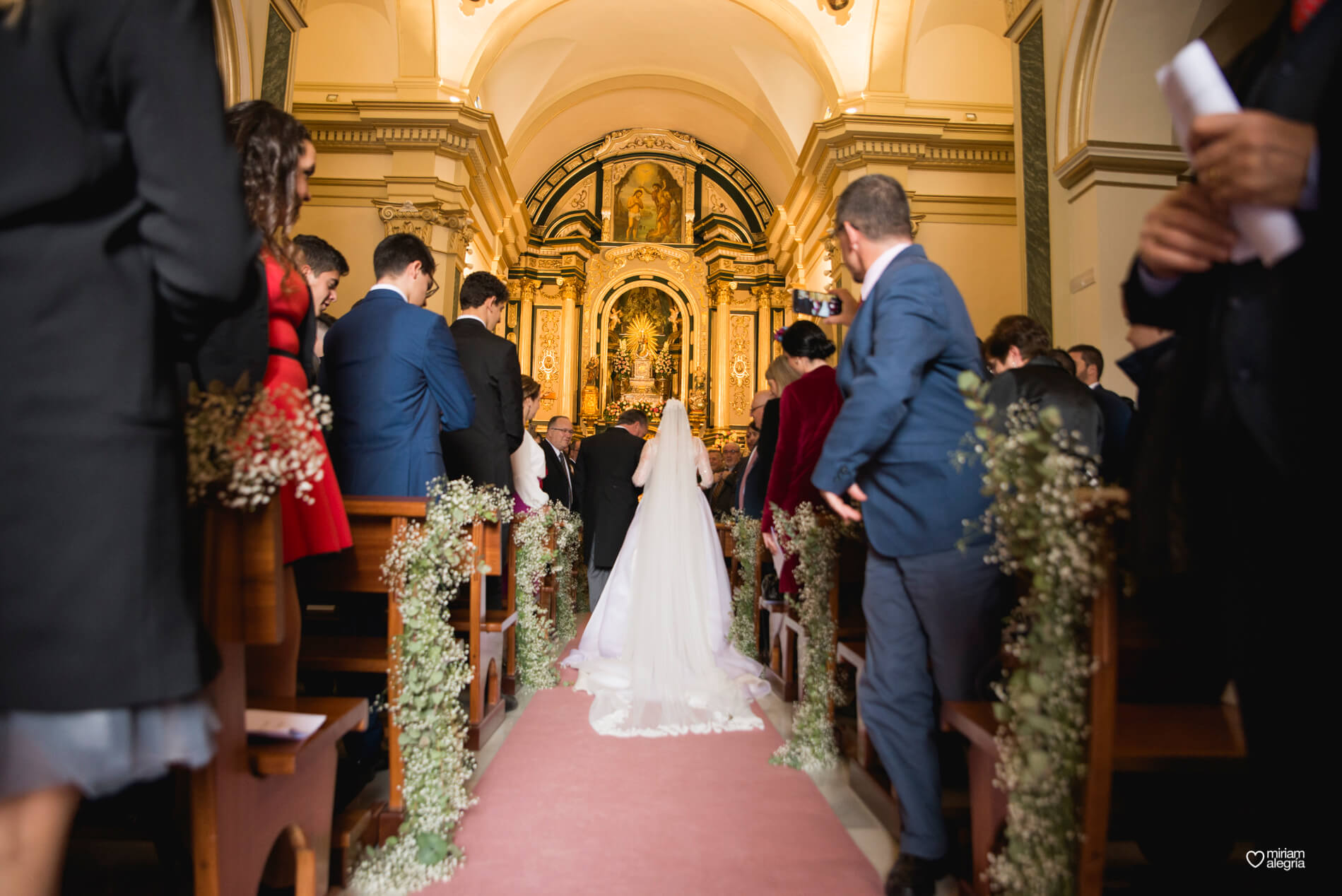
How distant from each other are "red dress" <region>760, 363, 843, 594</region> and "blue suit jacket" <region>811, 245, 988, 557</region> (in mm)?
1235

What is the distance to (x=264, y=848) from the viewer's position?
160cm

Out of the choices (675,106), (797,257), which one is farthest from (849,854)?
(675,106)

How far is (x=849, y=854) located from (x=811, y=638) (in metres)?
0.95

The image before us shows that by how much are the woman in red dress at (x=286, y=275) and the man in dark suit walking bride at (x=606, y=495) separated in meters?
4.38

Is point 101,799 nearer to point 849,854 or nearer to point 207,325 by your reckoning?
point 207,325

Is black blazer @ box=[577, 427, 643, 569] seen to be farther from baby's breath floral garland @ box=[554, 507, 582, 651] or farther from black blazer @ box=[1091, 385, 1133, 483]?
black blazer @ box=[1091, 385, 1133, 483]

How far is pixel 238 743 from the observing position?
4.92ft

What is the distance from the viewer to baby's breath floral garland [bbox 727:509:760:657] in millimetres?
5203

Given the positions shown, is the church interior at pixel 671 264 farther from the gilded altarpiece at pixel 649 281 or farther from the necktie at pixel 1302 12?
the necktie at pixel 1302 12

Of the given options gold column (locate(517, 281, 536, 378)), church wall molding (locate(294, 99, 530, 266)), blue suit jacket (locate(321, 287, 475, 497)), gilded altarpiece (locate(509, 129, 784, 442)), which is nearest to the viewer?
blue suit jacket (locate(321, 287, 475, 497))

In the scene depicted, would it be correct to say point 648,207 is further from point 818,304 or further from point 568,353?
point 818,304

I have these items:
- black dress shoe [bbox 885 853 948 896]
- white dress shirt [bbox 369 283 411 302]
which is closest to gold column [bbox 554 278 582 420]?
white dress shirt [bbox 369 283 411 302]

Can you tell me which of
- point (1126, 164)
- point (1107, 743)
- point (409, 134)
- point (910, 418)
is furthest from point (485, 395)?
point (409, 134)

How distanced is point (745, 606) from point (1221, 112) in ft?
15.2
